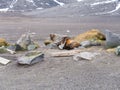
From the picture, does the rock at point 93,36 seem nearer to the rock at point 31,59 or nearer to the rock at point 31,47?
the rock at point 31,47

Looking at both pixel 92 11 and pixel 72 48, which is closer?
pixel 72 48

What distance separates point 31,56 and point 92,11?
62.9 m

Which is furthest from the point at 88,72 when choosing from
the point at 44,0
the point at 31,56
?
the point at 44,0

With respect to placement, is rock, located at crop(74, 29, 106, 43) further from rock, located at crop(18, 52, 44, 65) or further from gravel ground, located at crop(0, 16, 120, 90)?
rock, located at crop(18, 52, 44, 65)

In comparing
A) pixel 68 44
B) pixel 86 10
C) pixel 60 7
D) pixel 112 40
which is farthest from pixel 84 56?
pixel 60 7

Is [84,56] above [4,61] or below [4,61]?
above

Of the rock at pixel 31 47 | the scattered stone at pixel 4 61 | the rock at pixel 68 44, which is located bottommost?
the rock at pixel 31 47

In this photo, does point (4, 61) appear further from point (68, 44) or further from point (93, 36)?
point (93, 36)

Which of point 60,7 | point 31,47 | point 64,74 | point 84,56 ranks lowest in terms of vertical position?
point 60,7

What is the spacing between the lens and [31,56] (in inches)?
397

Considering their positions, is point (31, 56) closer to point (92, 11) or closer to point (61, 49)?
point (61, 49)

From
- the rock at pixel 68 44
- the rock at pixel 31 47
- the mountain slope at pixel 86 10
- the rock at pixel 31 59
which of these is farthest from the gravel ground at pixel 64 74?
the mountain slope at pixel 86 10

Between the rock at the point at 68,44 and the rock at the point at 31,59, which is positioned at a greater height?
the rock at the point at 31,59

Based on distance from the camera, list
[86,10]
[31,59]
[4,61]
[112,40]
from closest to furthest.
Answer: [31,59] → [4,61] → [112,40] → [86,10]
